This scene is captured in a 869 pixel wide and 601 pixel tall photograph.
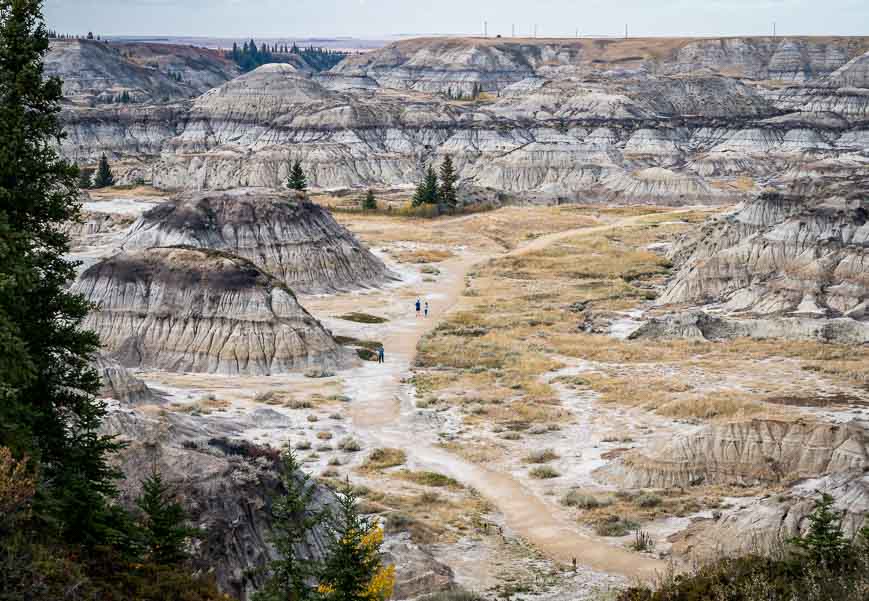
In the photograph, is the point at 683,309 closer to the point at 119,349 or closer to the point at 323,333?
the point at 323,333

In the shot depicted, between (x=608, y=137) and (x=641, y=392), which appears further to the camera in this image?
(x=608, y=137)

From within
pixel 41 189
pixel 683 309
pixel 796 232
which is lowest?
pixel 683 309

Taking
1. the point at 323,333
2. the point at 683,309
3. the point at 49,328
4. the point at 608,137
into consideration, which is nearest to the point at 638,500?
the point at 49,328

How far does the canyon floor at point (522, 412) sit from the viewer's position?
29828mm

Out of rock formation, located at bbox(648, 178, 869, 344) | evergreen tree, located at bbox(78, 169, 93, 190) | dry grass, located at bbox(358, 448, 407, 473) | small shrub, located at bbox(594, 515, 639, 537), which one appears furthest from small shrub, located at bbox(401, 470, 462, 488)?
evergreen tree, located at bbox(78, 169, 93, 190)

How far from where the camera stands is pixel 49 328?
861 inches

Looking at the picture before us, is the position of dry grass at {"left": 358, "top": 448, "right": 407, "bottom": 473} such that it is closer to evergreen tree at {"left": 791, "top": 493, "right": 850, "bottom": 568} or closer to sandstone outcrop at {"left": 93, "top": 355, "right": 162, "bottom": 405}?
sandstone outcrop at {"left": 93, "top": 355, "right": 162, "bottom": 405}

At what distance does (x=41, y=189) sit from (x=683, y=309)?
187ft

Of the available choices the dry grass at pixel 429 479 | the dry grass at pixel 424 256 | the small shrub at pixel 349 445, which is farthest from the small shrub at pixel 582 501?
the dry grass at pixel 424 256

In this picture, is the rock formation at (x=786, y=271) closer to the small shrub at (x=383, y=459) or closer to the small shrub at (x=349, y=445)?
the small shrub at (x=383, y=459)

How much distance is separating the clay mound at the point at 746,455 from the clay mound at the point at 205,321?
23.0m

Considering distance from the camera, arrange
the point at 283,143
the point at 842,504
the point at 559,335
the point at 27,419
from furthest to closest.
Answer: the point at 283,143, the point at 559,335, the point at 842,504, the point at 27,419

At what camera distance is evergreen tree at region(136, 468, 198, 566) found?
20797 millimetres

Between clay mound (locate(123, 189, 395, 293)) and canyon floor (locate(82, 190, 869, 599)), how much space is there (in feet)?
11.0
